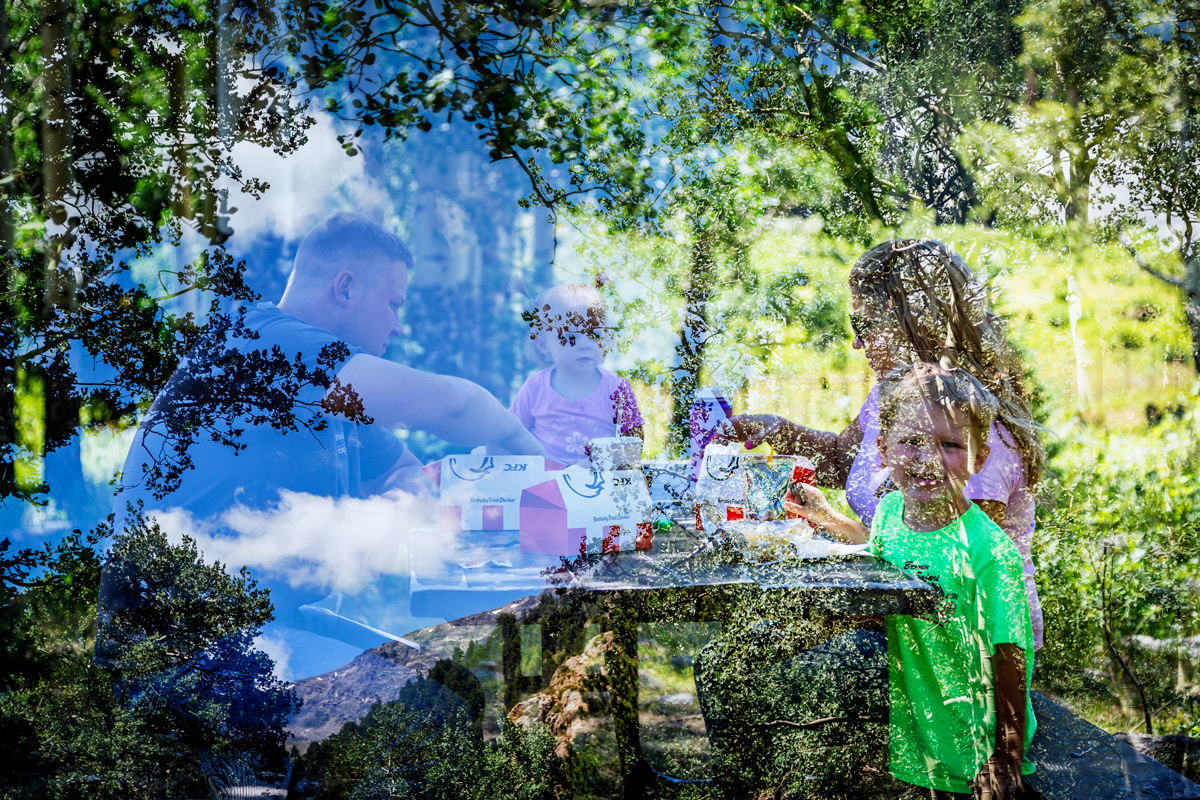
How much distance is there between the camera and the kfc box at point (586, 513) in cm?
188

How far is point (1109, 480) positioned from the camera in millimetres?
2084

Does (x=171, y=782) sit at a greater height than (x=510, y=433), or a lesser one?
lesser

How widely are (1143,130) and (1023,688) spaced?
4.67 ft

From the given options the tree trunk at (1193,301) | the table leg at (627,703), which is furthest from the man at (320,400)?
the tree trunk at (1193,301)

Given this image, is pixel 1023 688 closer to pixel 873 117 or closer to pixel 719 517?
pixel 719 517

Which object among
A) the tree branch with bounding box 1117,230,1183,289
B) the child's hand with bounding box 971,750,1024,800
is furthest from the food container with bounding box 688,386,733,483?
the tree branch with bounding box 1117,230,1183,289

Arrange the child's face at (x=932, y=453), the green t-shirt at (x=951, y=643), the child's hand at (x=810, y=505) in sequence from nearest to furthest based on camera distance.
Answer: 1. the green t-shirt at (x=951, y=643)
2. the child's face at (x=932, y=453)
3. the child's hand at (x=810, y=505)

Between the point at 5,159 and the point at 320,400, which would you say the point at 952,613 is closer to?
the point at 320,400

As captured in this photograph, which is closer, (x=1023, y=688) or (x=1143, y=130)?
(x=1023, y=688)

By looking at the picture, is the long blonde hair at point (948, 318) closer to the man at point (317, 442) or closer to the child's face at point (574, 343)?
the child's face at point (574, 343)

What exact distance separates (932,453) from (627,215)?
92cm

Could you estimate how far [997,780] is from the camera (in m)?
1.81

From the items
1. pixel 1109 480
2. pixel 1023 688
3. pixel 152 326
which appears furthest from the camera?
pixel 1109 480

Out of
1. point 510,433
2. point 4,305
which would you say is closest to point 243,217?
point 4,305
